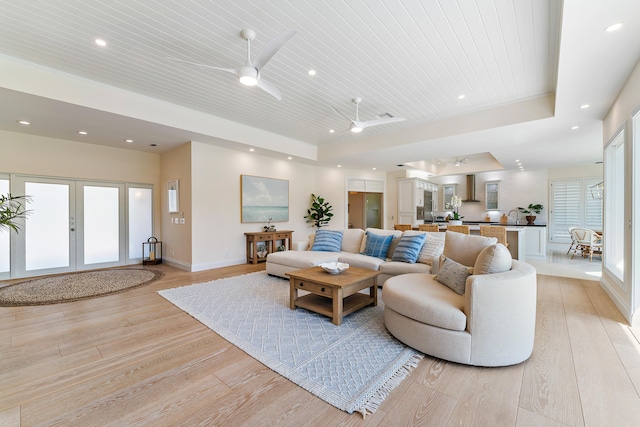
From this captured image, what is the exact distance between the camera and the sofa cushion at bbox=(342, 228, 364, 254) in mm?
5188

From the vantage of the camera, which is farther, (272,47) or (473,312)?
(272,47)

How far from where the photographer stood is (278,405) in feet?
5.68

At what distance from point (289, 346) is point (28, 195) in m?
6.13

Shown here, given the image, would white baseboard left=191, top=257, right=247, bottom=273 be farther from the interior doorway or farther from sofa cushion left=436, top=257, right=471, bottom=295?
the interior doorway

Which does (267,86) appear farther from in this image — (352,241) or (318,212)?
(318,212)

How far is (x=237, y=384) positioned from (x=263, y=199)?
5217mm

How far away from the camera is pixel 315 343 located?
251cm

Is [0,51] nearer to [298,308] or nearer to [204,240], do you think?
[204,240]

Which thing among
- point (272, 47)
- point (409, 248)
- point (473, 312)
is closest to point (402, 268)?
point (409, 248)

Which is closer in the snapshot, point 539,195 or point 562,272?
point 562,272

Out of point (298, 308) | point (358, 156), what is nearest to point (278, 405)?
point (298, 308)

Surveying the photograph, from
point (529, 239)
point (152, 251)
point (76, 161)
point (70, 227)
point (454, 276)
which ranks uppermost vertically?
point (76, 161)

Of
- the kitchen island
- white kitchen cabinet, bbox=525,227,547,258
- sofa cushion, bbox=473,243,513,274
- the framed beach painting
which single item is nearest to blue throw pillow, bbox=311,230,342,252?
the framed beach painting

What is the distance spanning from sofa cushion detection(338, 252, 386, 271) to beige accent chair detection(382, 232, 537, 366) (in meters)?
1.73
